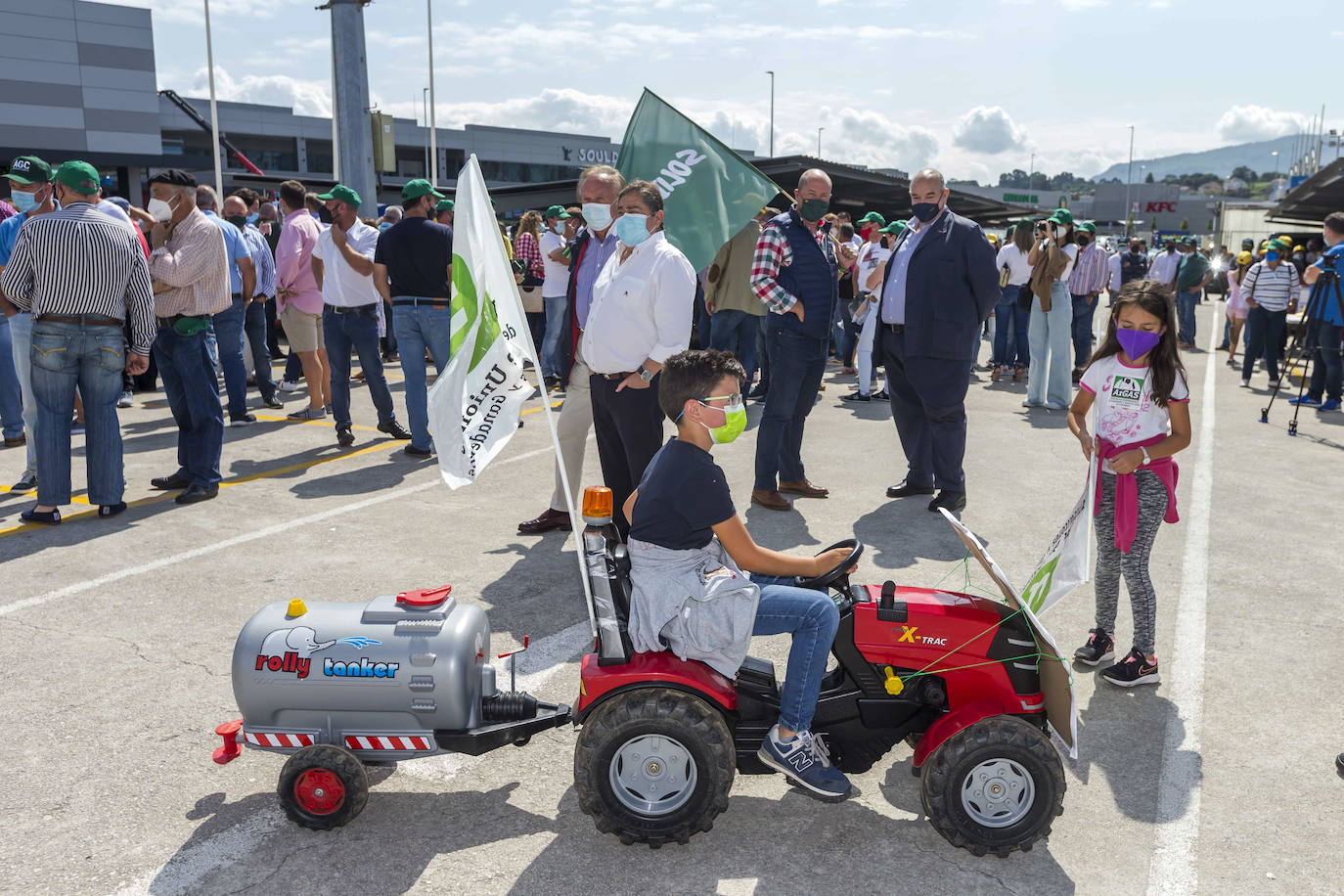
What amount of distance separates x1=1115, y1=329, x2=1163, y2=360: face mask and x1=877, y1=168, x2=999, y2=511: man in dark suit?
92.0 inches

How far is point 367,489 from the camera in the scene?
730 cm

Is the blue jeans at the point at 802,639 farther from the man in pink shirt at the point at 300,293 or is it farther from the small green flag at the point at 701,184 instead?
Result: the man in pink shirt at the point at 300,293

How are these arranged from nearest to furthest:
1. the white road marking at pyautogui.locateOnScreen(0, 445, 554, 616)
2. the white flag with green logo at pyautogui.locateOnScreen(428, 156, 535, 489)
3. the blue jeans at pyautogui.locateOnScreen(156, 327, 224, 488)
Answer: the white flag with green logo at pyautogui.locateOnScreen(428, 156, 535, 489)
the white road marking at pyautogui.locateOnScreen(0, 445, 554, 616)
the blue jeans at pyautogui.locateOnScreen(156, 327, 224, 488)

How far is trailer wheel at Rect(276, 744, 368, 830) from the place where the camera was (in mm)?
3105

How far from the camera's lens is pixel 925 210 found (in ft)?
21.6

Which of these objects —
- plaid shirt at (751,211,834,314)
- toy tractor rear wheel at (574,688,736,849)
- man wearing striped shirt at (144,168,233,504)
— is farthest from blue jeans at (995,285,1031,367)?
toy tractor rear wheel at (574,688,736,849)

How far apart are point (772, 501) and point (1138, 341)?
308cm

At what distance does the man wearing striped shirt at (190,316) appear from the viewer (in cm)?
695

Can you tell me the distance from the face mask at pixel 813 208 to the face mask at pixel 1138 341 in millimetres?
2767

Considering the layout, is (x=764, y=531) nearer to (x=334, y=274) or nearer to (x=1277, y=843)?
(x=1277, y=843)

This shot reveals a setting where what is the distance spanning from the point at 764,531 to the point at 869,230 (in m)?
7.09

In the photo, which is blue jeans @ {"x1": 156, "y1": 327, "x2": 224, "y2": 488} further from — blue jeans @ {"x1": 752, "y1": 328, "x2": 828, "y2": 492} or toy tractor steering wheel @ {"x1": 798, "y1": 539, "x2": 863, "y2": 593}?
toy tractor steering wheel @ {"x1": 798, "y1": 539, "x2": 863, "y2": 593}

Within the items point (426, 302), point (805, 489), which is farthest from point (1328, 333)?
point (426, 302)

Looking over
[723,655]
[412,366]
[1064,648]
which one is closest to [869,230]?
[412,366]
